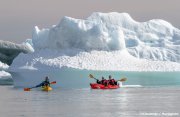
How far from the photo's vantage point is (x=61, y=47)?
139 feet

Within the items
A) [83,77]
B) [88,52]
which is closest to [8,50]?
[88,52]

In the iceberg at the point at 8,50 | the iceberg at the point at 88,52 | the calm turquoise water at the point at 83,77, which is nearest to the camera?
the calm turquoise water at the point at 83,77

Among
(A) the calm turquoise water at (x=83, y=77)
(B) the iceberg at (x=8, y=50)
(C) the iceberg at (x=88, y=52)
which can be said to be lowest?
(A) the calm turquoise water at (x=83, y=77)

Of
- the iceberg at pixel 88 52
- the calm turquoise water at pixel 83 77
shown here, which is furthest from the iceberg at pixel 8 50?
the calm turquoise water at pixel 83 77

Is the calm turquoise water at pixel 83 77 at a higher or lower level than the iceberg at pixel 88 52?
lower

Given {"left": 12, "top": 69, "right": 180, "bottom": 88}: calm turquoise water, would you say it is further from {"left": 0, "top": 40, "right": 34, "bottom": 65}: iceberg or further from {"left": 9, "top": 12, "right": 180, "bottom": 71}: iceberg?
{"left": 0, "top": 40, "right": 34, "bottom": 65}: iceberg

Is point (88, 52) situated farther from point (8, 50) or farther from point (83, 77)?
point (8, 50)

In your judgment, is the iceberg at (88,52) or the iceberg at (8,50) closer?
the iceberg at (88,52)

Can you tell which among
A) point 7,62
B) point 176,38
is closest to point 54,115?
point 176,38

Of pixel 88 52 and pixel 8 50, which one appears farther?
pixel 8 50

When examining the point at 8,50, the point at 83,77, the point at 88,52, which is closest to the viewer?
Result: the point at 83,77

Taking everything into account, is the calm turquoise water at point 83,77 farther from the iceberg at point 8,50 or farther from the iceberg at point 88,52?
the iceberg at point 8,50

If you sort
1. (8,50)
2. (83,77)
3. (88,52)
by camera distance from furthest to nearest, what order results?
1. (8,50)
2. (88,52)
3. (83,77)

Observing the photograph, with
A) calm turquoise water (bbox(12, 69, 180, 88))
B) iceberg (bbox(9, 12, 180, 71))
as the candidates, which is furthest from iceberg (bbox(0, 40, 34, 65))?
calm turquoise water (bbox(12, 69, 180, 88))
